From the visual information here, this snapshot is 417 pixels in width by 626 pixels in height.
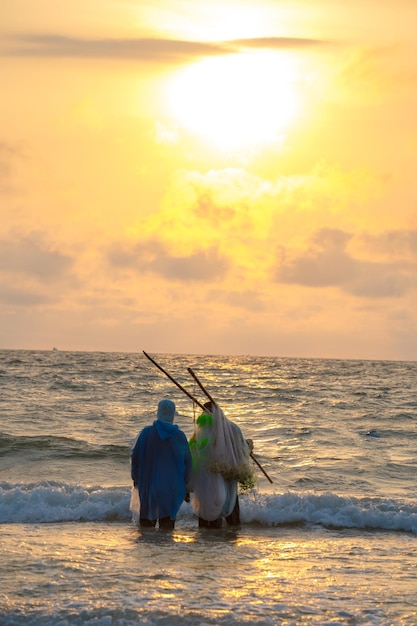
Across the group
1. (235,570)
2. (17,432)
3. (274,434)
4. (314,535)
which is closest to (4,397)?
(17,432)

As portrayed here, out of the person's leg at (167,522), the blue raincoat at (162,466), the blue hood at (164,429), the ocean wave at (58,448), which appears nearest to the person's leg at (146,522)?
the person's leg at (167,522)

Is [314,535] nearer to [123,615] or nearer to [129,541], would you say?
[129,541]

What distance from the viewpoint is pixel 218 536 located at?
10.0 m

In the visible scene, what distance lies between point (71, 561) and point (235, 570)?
1.50 m

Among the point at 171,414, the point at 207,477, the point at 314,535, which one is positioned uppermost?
the point at 171,414

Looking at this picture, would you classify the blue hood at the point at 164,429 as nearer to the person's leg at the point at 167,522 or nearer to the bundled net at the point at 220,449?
the bundled net at the point at 220,449

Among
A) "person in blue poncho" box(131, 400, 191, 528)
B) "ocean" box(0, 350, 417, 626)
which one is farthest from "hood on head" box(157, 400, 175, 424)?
"ocean" box(0, 350, 417, 626)

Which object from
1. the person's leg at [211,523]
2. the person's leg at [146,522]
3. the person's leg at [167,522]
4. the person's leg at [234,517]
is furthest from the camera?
the person's leg at [234,517]

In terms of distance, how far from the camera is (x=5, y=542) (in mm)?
9219

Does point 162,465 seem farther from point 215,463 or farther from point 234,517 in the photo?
point 234,517

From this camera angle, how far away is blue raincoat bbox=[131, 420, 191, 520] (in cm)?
977

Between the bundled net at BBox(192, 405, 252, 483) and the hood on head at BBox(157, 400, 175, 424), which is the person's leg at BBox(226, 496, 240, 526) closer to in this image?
the bundled net at BBox(192, 405, 252, 483)

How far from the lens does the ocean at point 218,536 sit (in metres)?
6.62

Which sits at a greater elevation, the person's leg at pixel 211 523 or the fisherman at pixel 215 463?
the fisherman at pixel 215 463
